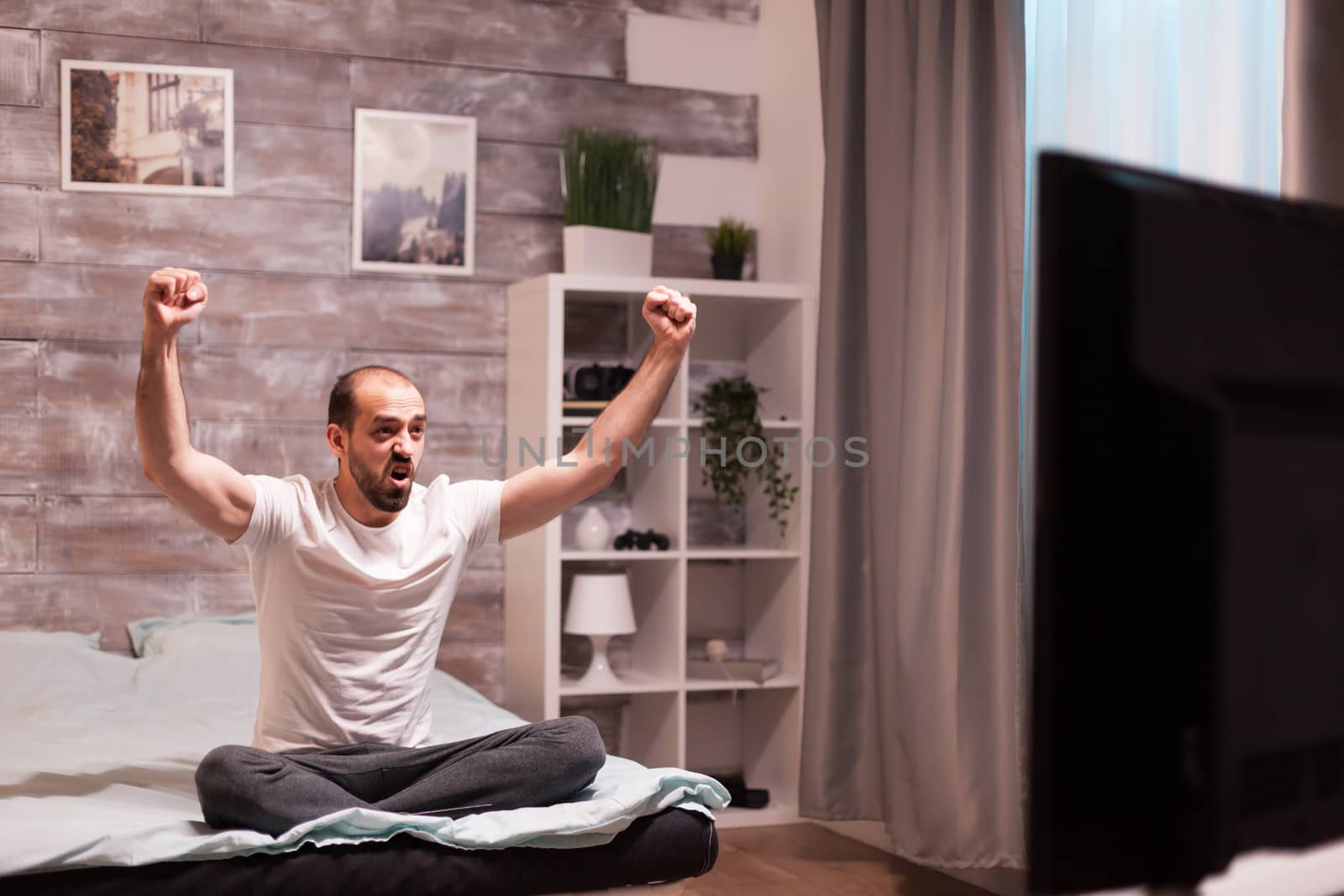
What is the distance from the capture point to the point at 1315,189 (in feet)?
6.38

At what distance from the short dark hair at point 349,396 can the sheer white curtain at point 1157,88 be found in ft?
3.57

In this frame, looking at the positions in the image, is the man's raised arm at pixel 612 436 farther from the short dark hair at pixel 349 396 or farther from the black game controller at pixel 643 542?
the black game controller at pixel 643 542

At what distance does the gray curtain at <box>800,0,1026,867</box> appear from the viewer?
2.91m

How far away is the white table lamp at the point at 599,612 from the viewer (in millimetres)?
3766

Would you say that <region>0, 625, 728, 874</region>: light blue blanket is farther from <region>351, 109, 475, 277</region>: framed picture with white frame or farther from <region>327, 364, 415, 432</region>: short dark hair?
<region>351, 109, 475, 277</region>: framed picture with white frame

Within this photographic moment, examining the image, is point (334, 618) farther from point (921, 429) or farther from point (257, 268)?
point (257, 268)

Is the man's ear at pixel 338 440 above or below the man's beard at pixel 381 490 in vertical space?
above

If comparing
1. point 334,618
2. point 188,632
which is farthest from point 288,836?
point 188,632

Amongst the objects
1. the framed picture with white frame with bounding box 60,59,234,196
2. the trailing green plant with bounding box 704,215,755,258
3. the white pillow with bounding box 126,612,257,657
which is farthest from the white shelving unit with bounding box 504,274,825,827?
the framed picture with white frame with bounding box 60,59,234,196

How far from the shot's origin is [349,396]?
7.38 ft

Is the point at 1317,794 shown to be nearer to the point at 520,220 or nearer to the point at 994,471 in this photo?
the point at 994,471

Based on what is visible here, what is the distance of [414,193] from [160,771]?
2090mm

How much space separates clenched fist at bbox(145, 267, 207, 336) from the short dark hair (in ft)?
1.34

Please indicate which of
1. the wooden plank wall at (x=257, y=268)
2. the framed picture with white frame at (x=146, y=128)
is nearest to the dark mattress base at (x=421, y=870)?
the wooden plank wall at (x=257, y=268)
